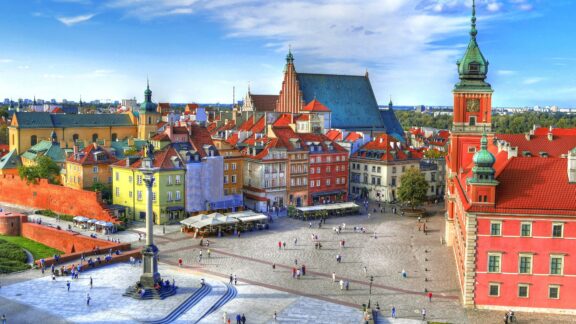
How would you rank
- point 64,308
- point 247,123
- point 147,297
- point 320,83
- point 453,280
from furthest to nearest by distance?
point 320,83 → point 247,123 → point 453,280 → point 147,297 → point 64,308

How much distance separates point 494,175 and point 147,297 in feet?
87.4

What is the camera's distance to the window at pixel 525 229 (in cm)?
4422

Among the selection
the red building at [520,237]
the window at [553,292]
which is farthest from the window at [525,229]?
the window at [553,292]

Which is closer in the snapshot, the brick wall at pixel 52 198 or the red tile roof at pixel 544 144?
the red tile roof at pixel 544 144

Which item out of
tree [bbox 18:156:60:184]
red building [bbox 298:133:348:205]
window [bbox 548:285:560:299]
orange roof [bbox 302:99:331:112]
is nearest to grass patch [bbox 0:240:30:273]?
tree [bbox 18:156:60:184]

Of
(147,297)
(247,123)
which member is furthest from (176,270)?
(247,123)

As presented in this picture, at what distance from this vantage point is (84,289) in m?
48.8

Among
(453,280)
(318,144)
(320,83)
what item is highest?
(320,83)

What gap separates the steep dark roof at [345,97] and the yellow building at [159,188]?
4900cm

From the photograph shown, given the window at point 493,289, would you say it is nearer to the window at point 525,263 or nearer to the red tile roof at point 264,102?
the window at point 525,263

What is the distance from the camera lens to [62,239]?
6750cm

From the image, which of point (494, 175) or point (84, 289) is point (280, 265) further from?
point (494, 175)

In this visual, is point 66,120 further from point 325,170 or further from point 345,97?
point 325,170

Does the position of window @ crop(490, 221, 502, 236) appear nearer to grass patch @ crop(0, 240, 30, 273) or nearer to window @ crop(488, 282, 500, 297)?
window @ crop(488, 282, 500, 297)
